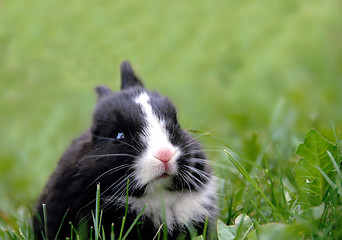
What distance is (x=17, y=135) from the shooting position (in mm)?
8898

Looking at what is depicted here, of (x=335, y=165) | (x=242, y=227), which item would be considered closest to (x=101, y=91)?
(x=242, y=227)

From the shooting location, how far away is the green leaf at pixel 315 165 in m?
3.16

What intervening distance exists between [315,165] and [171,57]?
6.13 m

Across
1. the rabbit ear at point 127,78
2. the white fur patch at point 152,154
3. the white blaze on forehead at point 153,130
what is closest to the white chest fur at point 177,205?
the white fur patch at point 152,154

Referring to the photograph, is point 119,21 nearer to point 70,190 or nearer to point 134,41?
point 134,41

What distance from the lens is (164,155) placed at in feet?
11.0

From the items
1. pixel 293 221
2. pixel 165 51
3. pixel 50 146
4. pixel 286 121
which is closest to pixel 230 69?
pixel 165 51

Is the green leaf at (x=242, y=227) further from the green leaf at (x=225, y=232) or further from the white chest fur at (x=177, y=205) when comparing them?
the white chest fur at (x=177, y=205)

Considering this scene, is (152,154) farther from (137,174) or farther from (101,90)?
(101,90)

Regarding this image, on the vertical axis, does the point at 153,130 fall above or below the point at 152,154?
above

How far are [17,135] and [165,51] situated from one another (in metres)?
2.99

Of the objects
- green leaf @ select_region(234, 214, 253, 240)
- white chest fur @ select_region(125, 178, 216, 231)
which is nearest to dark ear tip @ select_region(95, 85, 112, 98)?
white chest fur @ select_region(125, 178, 216, 231)

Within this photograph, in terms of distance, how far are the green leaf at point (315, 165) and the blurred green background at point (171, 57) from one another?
506 cm

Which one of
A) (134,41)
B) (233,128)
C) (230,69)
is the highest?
(134,41)
